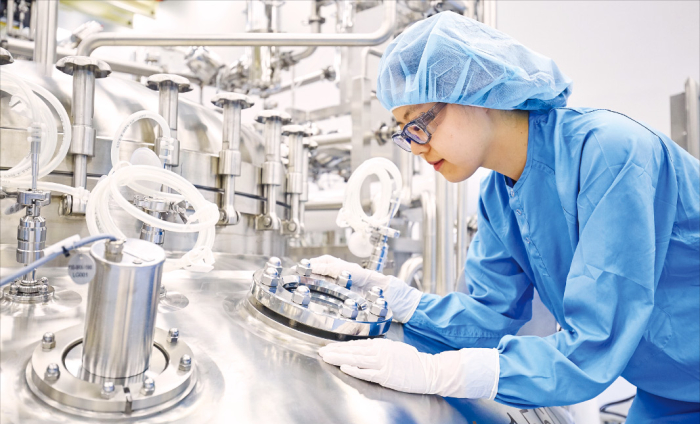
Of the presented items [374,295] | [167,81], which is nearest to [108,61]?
[167,81]

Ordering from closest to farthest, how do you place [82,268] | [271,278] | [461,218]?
1. [82,268]
2. [271,278]
3. [461,218]

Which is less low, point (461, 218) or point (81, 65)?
point (81, 65)

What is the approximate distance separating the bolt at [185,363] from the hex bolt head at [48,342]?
0.41 feet

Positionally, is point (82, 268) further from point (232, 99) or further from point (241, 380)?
point (232, 99)

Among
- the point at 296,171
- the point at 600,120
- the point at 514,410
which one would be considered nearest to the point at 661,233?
the point at 600,120

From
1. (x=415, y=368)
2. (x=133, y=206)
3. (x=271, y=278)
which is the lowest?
(x=415, y=368)

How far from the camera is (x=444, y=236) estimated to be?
1821 millimetres

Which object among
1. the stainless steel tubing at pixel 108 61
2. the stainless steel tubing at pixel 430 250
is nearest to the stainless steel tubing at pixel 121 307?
the stainless steel tubing at pixel 108 61

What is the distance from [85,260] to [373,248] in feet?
2.29

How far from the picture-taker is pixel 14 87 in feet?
1.89

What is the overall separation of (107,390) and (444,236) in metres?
1.49

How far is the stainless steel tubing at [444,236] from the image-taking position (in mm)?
1816

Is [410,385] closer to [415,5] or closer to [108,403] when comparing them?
[108,403]

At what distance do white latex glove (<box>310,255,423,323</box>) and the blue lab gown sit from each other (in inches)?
1.0
